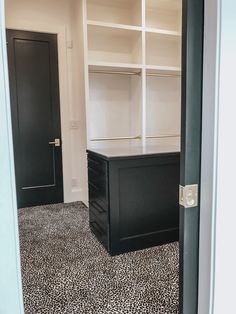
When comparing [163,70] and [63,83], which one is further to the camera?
[63,83]

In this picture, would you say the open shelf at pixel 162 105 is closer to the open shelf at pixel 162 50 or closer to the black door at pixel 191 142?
the open shelf at pixel 162 50

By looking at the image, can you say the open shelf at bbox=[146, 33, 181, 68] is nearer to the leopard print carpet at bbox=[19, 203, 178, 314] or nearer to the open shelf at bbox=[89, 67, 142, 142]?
the open shelf at bbox=[89, 67, 142, 142]

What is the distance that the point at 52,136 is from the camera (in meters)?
3.87

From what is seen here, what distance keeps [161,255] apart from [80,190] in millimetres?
1964

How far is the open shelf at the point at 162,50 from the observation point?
155 inches

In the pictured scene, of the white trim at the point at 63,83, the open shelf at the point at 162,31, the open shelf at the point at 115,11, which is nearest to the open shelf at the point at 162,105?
the open shelf at the point at 162,31

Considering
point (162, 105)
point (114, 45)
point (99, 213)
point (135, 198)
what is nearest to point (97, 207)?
point (99, 213)

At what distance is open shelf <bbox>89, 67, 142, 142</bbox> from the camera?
376 cm

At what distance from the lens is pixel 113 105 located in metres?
3.89

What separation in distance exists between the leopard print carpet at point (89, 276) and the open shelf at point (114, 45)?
2.34 m

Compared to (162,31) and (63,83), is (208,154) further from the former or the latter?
(63,83)

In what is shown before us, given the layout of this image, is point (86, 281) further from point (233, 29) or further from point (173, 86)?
point (173, 86)

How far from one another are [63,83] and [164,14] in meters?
1.78

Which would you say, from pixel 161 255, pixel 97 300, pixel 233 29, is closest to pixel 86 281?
pixel 97 300
